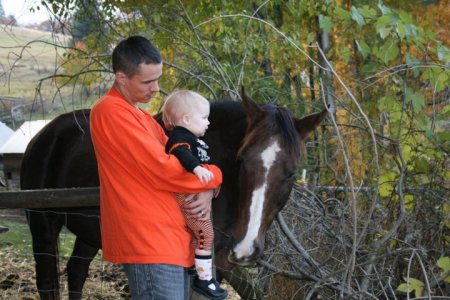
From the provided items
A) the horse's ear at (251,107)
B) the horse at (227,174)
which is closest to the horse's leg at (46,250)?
the horse at (227,174)

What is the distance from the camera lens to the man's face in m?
2.61

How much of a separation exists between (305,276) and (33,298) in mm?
3514

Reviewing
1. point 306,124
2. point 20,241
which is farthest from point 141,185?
point 20,241

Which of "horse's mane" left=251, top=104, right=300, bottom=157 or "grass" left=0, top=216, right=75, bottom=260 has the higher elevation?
"horse's mane" left=251, top=104, right=300, bottom=157

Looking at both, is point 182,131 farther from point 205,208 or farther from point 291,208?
point 291,208

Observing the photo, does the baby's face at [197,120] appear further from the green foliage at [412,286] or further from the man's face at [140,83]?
the green foliage at [412,286]

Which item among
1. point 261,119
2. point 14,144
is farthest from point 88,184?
point 14,144

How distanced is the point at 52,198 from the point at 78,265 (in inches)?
81.3

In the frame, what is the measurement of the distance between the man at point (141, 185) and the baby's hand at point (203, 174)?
2 centimetres

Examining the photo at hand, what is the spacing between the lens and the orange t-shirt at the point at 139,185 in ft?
8.24

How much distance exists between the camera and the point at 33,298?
634 centimetres

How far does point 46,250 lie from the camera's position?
5.36 meters

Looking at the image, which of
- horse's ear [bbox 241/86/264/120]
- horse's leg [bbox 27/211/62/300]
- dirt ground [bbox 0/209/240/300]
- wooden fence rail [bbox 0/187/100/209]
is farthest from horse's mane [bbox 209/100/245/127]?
dirt ground [bbox 0/209/240/300]

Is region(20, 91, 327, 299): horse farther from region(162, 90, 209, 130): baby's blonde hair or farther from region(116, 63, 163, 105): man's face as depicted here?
region(116, 63, 163, 105): man's face
